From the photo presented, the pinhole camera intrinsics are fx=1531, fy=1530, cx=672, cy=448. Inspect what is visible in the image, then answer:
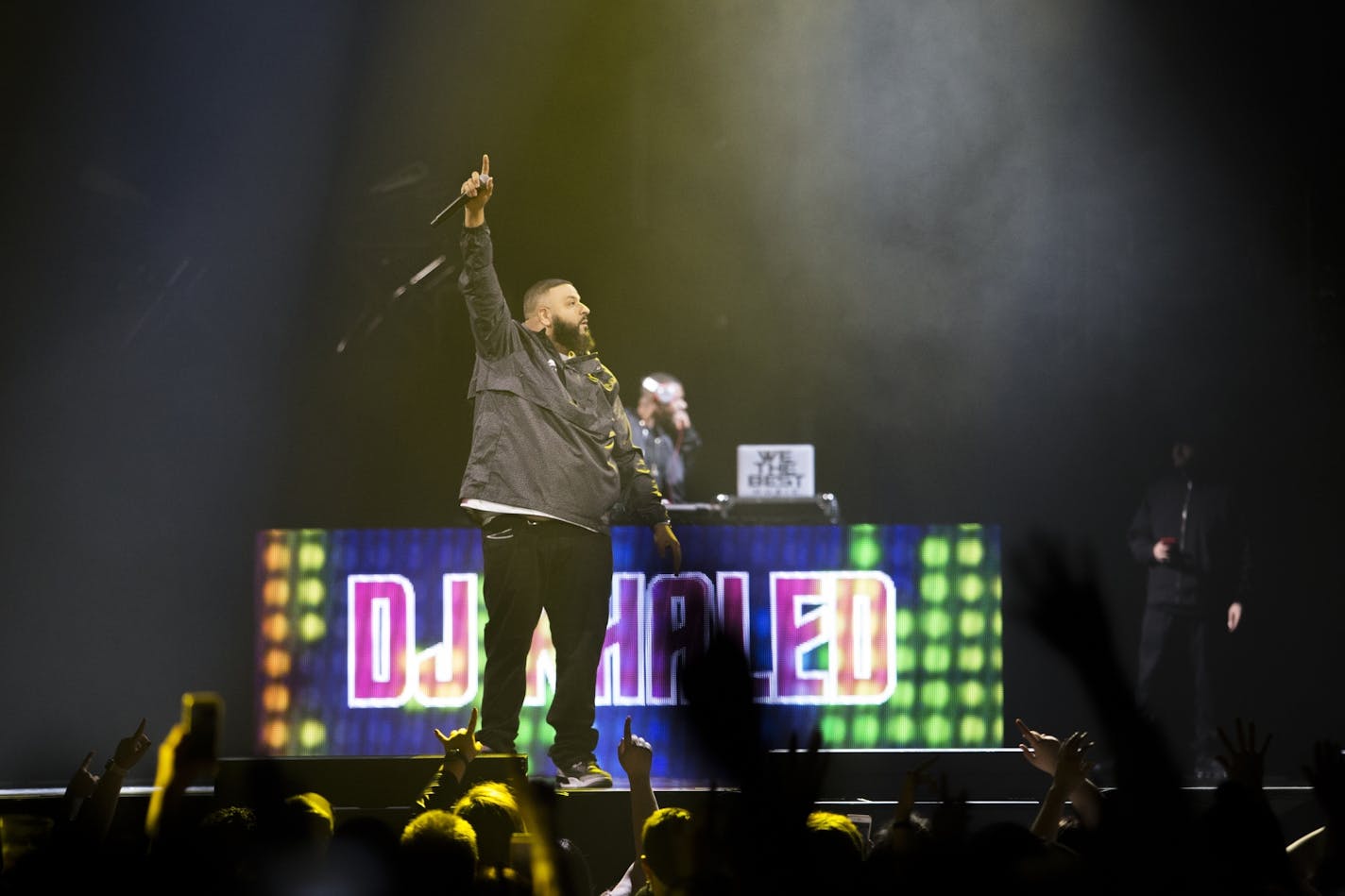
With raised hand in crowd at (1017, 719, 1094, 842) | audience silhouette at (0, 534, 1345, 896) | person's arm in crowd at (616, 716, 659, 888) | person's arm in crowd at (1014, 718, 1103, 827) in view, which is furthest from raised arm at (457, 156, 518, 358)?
raised hand in crowd at (1017, 719, 1094, 842)

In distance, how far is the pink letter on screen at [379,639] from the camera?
7219 mm

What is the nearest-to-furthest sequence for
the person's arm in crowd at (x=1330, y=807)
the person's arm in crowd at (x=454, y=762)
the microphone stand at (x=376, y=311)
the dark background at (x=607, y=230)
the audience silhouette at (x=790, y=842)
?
the audience silhouette at (x=790, y=842) < the person's arm in crowd at (x=1330, y=807) < the person's arm in crowd at (x=454, y=762) < the dark background at (x=607, y=230) < the microphone stand at (x=376, y=311)

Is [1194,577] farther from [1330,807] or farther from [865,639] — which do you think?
[1330,807]

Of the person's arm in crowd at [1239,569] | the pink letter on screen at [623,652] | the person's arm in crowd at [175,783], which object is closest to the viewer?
the person's arm in crowd at [175,783]

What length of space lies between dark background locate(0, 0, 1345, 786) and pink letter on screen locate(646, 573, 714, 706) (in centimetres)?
205

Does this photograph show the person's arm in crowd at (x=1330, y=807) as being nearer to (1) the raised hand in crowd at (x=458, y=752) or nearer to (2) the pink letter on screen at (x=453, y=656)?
(1) the raised hand in crowd at (x=458, y=752)

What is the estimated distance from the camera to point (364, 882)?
2557 millimetres

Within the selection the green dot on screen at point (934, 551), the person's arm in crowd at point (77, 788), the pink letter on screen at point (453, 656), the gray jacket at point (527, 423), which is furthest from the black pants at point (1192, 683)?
the person's arm in crowd at point (77, 788)

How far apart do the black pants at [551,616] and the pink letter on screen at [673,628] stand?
Answer: 1.46m

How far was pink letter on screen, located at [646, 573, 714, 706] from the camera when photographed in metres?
7.11

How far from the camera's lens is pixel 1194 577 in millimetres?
8078

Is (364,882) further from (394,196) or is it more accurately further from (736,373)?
(736,373)

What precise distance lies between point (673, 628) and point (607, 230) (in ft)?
12.6

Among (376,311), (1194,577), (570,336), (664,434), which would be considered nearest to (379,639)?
(570,336)
